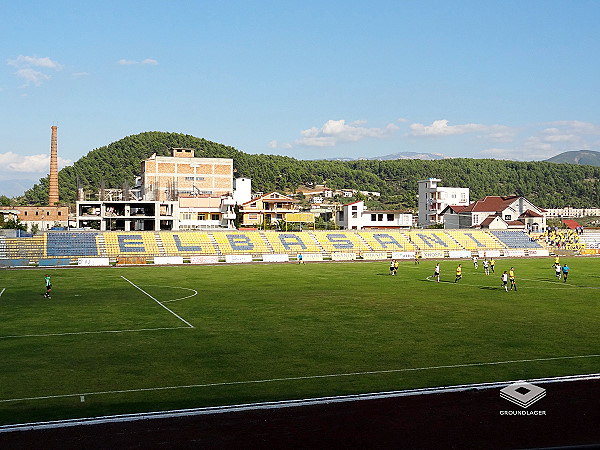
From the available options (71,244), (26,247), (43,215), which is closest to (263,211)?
(71,244)

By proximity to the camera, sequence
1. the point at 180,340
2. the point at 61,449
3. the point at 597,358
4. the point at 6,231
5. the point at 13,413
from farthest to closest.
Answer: the point at 6,231 < the point at 180,340 < the point at 597,358 < the point at 13,413 < the point at 61,449

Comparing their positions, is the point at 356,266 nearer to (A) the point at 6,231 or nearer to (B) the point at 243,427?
(A) the point at 6,231

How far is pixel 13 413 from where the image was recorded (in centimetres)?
1867

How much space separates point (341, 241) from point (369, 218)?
39596mm

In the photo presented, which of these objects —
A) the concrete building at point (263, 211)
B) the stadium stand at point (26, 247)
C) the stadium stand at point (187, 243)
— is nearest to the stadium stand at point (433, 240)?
the concrete building at point (263, 211)

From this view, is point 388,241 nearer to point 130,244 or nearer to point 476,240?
point 476,240

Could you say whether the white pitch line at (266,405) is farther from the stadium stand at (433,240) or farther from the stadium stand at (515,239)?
the stadium stand at (515,239)

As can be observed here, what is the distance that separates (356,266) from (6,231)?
46.6 metres

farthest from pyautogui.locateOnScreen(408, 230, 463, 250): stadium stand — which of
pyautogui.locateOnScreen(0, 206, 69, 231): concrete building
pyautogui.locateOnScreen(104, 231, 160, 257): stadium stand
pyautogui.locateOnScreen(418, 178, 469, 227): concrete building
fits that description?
pyautogui.locateOnScreen(0, 206, 69, 231): concrete building

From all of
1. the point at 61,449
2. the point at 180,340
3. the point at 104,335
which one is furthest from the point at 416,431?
the point at 104,335

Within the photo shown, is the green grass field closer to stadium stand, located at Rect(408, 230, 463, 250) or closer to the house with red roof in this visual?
stadium stand, located at Rect(408, 230, 463, 250)

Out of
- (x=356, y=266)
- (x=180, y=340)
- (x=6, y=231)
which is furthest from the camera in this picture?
(x=6, y=231)

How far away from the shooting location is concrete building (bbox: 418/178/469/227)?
150 metres

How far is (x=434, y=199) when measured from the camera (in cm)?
15150
